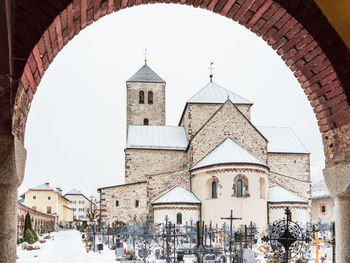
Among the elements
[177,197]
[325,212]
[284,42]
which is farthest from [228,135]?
[284,42]

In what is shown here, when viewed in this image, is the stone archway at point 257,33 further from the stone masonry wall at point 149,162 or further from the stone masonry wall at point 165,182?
the stone masonry wall at point 149,162

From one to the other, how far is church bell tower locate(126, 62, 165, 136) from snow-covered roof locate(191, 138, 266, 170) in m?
14.5

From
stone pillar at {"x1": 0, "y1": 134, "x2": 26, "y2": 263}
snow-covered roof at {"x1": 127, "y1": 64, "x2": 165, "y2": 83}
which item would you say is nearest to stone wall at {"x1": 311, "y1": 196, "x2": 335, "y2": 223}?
snow-covered roof at {"x1": 127, "y1": 64, "x2": 165, "y2": 83}

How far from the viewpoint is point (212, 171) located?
2795 centimetres

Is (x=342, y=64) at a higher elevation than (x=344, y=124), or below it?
higher

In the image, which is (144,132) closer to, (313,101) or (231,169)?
(231,169)

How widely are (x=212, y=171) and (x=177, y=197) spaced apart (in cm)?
297

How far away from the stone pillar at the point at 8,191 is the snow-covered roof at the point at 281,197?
26.5 meters

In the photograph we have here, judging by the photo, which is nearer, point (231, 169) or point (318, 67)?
point (318, 67)

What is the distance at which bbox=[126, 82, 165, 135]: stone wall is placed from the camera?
145ft

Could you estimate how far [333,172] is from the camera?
430 cm

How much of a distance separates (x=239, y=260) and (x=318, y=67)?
902cm

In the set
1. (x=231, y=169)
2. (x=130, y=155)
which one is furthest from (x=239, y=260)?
(x=130, y=155)

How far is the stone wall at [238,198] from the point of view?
26812mm
